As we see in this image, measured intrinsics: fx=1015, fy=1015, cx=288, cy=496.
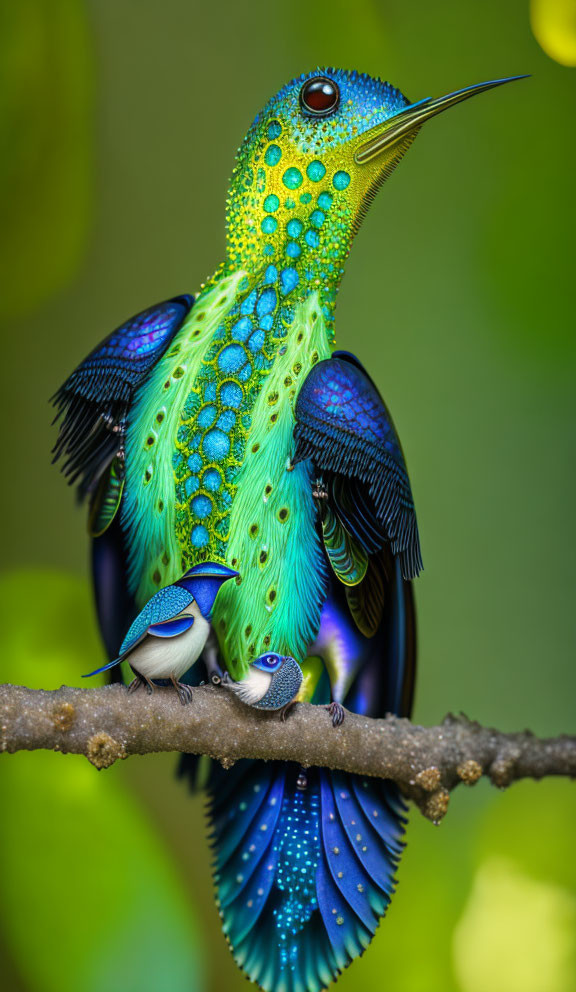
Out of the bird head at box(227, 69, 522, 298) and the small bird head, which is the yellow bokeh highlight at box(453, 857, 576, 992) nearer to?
the small bird head

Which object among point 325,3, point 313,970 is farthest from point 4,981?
point 325,3

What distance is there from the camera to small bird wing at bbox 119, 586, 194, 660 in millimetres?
914

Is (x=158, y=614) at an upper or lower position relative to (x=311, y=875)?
upper

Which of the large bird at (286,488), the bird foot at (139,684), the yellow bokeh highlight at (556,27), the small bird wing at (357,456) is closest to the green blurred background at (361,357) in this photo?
the yellow bokeh highlight at (556,27)

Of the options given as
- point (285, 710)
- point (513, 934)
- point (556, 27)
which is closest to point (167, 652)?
point (285, 710)

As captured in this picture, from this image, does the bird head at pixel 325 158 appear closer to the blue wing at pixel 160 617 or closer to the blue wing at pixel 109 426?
the blue wing at pixel 109 426

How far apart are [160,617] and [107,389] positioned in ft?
0.91

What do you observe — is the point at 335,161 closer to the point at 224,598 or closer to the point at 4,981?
the point at 224,598

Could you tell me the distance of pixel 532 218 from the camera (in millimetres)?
1603

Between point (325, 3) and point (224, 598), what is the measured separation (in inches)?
43.0

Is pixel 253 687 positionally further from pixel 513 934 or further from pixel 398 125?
pixel 513 934

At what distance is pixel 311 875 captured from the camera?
103cm

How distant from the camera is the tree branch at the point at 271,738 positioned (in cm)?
89

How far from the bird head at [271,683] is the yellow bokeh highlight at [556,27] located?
3.54 ft
